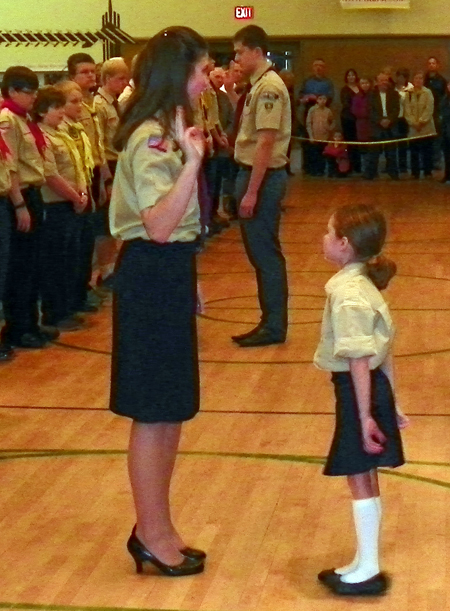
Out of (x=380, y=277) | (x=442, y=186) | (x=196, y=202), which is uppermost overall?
(x=196, y=202)

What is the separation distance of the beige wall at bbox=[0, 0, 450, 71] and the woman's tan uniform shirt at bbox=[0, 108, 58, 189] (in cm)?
1271

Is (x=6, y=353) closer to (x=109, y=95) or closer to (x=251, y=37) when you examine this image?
(x=251, y=37)

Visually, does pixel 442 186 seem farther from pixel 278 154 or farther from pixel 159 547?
pixel 159 547

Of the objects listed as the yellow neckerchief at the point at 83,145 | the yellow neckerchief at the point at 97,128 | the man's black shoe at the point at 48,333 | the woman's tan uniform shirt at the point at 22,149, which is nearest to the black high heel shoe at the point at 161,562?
the woman's tan uniform shirt at the point at 22,149

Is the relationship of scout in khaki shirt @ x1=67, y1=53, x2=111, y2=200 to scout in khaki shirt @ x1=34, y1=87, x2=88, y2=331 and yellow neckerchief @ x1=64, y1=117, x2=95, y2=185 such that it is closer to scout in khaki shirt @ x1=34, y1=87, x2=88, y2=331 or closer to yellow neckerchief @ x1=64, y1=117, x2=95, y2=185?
yellow neckerchief @ x1=64, y1=117, x2=95, y2=185

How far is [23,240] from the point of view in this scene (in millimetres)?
7043

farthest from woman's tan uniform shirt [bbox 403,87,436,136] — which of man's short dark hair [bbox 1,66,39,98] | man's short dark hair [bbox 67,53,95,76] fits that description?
man's short dark hair [bbox 1,66,39,98]

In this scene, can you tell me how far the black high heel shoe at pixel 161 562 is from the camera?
12.7ft

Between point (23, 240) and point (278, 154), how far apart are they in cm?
153

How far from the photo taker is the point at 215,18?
64.3 feet

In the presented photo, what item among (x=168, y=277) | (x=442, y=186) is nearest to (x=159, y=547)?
(x=168, y=277)

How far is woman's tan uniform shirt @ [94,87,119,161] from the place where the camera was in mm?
8391

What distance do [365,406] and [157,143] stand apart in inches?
38.1

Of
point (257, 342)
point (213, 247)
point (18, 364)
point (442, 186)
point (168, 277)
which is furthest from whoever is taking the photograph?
point (442, 186)
